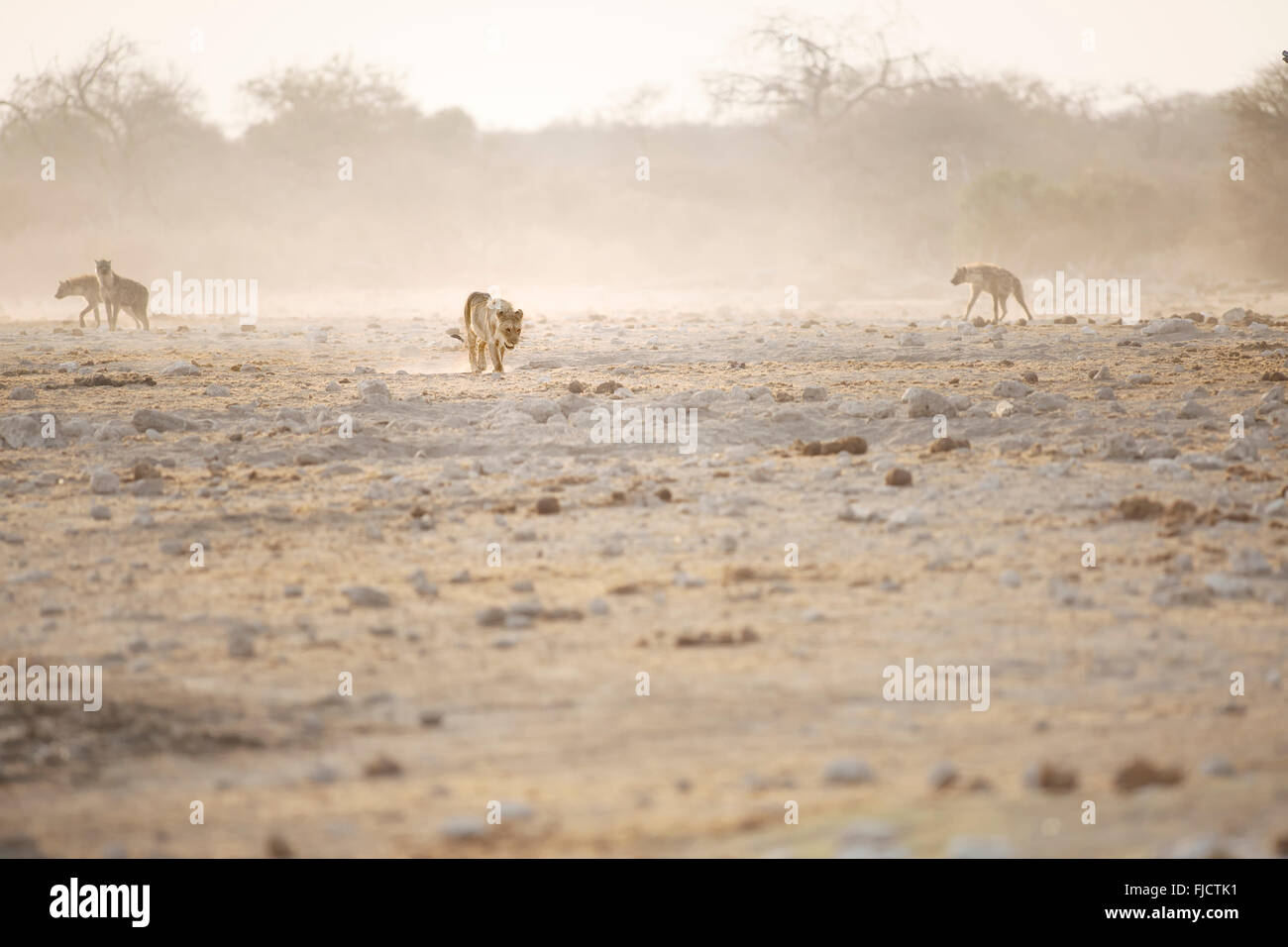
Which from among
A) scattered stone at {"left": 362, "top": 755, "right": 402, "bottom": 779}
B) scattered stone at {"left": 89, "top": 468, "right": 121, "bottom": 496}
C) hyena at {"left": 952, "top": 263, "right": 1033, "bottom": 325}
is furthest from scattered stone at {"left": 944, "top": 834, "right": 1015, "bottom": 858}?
hyena at {"left": 952, "top": 263, "right": 1033, "bottom": 325}

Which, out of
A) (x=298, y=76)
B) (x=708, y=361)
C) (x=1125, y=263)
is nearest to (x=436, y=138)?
(x=298, y=76)

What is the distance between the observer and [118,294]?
22.0m

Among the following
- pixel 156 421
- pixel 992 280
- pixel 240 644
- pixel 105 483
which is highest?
pixel 992 280

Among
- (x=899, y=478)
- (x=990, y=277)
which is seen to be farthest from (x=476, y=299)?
(x=990, y=277)

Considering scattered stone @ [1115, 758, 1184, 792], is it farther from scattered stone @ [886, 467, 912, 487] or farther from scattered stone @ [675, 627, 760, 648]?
scattered stone @ [886, 467, 912, 487]

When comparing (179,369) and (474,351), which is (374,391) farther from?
(179,369)

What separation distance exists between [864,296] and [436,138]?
2500 cm

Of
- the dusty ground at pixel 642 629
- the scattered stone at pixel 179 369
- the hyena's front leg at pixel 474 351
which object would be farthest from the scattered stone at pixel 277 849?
the scattered stone at pixel 179 369

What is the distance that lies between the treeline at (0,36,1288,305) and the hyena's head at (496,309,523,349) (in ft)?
68.6

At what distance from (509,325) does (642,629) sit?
29.8ft

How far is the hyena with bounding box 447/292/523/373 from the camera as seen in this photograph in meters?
14.3

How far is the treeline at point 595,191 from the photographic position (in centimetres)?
3572

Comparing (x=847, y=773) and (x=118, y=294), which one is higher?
(x=118, y=294)

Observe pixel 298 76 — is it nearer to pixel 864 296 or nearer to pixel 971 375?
pixel 864 296
